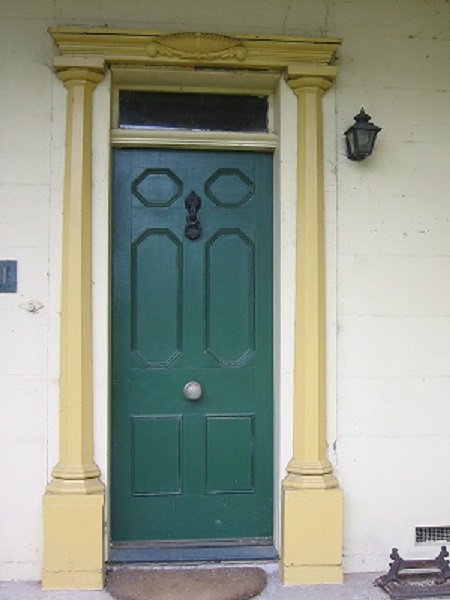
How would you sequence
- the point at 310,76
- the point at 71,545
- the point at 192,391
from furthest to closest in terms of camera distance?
1. the point at 192,391
2. the point at 310,76
3. the point at 71,545

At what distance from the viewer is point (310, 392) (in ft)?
14.3

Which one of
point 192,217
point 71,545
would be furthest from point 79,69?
point 71,545

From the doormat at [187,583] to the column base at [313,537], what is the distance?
8.8 inches

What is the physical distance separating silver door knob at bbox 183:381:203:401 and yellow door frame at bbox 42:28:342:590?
23.1 inches

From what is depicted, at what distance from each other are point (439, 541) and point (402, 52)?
300 centimetres

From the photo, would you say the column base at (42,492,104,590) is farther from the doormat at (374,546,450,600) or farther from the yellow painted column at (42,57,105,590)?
the doormat at (374,546,450,600)

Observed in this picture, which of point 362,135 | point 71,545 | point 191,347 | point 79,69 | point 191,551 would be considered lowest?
point 191,551

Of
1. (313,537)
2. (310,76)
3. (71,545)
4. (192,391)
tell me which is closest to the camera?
(71,545)

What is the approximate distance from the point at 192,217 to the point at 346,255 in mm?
968

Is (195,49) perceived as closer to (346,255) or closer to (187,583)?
(346,255)

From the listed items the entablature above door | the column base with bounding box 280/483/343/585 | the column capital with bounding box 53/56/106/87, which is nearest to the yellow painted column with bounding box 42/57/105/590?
the column capital with bounding box 53/56/106/87

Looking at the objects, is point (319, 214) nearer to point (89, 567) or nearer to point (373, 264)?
point (373, 264)

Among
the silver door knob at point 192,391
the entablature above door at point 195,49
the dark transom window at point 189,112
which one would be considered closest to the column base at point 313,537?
the silver door knob at point 192,391

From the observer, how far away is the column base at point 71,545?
4.19 m
